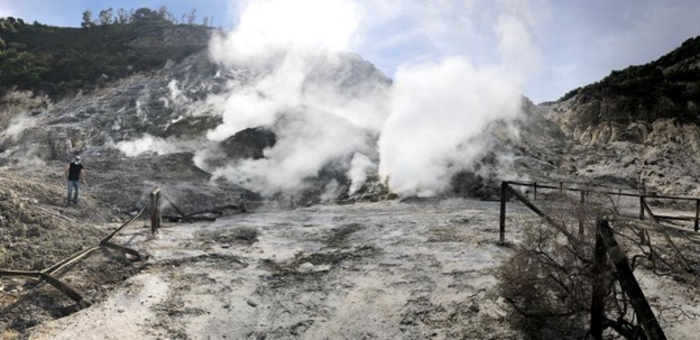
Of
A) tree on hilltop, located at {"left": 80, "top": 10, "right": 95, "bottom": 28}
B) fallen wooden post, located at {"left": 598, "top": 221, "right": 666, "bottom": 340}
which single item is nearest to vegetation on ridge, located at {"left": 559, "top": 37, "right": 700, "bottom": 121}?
fallen wooden post, located at {"left": 598, "top": 221, "right": 666, "bottom": 340}

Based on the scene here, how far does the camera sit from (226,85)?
34031 millimetres

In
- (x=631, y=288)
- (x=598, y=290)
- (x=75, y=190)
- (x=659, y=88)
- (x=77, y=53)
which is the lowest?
(x=598, y=290)

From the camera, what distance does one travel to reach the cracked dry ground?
580 centimetres

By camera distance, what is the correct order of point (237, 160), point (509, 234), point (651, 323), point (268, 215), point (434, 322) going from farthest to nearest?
point (237, 160), point (268, 215), point (509, 234), point (434, 322), point (651, 323)

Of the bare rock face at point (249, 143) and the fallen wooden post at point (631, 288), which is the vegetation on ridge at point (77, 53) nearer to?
the bare rock face at point (249, 143)

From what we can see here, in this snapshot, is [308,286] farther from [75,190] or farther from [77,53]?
[77,53]

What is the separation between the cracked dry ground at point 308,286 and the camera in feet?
19.0

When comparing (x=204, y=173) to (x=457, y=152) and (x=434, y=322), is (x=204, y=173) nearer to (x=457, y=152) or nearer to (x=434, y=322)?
(x=457, y=152)

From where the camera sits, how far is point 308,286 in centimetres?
718

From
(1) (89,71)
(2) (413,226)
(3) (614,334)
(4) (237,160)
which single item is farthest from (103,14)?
(3) (614,334)

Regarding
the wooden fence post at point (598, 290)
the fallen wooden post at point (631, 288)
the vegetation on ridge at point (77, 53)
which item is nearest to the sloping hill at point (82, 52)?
the vegetation on ridge at point (77, 53)

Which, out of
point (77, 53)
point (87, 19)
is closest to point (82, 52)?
point (77, 53)

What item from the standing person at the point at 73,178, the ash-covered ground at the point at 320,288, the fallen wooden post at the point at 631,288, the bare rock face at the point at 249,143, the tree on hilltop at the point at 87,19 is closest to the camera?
the fallen wooden post at the point at 631,288

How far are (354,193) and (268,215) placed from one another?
468 cm
